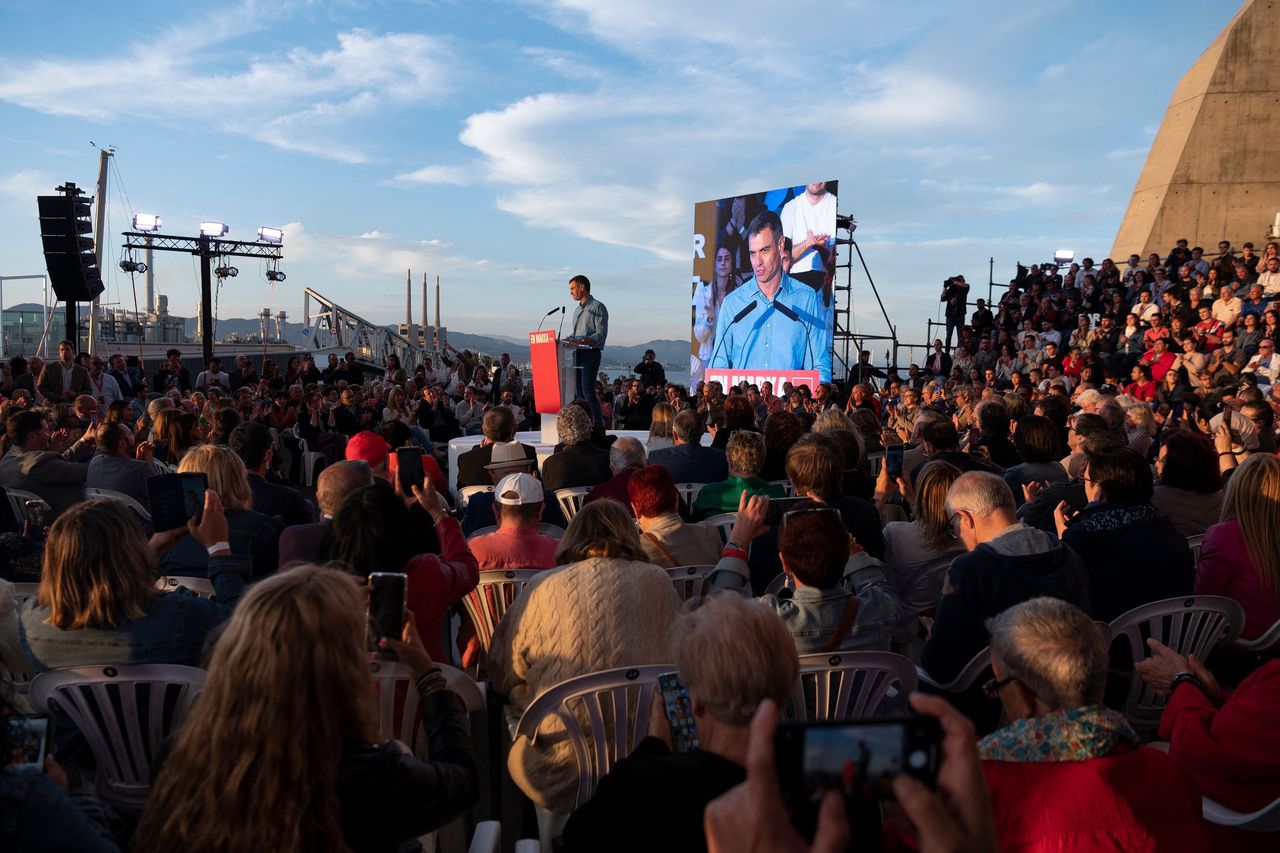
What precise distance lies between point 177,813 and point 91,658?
1.13 metres

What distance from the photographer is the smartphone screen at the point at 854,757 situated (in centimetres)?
93

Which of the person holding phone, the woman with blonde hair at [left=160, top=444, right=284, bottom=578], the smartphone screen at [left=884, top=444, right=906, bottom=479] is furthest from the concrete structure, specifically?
the person holding phone

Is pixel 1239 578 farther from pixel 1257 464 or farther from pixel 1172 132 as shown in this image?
pixel 1172 132

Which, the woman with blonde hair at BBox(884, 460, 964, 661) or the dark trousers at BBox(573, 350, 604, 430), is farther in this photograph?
the dark trousers at BBox(573, 350, 604, 430)

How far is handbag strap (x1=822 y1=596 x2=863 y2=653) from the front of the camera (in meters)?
2.63

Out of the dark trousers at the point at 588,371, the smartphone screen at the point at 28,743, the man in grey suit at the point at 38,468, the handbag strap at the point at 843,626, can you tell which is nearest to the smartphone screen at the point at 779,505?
the handbag strap at the point at 843,626

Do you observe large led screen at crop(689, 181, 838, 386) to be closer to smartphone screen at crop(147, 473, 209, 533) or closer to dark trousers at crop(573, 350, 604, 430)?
dark trousers at crop(573, 350, 604, 430)

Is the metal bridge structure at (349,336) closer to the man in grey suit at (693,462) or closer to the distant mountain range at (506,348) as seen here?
the distant mountain range at (506,348)

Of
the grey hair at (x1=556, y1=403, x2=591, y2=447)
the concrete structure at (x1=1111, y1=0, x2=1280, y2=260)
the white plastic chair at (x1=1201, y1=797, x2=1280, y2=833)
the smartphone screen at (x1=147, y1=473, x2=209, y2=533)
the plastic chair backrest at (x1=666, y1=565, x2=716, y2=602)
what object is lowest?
the white plastic chair at (x1=1201, y1=797, x2=1280, y2=833)

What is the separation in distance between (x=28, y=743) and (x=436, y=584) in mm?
1519

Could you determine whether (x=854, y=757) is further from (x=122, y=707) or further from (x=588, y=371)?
(x=588, y=371)

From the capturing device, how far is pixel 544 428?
9.73m

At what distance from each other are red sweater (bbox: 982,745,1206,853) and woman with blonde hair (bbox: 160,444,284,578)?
3.11m

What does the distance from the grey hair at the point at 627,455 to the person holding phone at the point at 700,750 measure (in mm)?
3398
